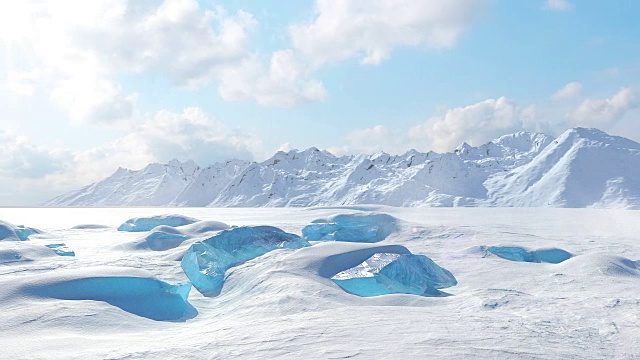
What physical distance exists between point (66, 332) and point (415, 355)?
3.99 m

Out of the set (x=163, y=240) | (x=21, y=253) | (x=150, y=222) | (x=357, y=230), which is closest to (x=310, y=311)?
(x=21, y=253)

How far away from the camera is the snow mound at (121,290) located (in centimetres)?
711

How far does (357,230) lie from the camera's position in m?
16.5

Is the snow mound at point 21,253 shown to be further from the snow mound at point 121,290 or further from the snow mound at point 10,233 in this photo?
the snow mound at point 10,233

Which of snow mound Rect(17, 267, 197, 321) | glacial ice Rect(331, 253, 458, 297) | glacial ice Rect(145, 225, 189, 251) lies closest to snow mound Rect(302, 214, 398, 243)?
glacial ice Rect(145, 225, 189, 251)

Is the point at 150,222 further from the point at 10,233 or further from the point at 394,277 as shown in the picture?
the point at 394,277

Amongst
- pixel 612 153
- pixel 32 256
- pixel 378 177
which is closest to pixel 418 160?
pixel 378 177

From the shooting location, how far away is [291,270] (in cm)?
891

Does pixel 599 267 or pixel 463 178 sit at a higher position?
pixel 463 178

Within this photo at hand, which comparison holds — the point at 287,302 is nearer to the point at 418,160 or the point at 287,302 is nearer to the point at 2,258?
the point at 2,258

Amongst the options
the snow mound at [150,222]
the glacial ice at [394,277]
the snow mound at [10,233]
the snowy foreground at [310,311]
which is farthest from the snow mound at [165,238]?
the glacial ice at [394,277]

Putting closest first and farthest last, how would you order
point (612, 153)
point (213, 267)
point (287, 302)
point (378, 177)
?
point (287, 302)
point (213, 267)
point (612, 153)
point (378, 177)

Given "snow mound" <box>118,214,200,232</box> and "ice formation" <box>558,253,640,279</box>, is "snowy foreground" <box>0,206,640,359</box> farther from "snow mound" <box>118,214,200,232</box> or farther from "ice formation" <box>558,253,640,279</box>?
"snow mound" <box>118,214,200,232</box>

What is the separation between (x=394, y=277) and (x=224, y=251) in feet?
14.5
